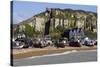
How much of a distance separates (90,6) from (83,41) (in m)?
0.39

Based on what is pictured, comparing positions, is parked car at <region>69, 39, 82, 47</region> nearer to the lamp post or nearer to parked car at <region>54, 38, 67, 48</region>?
parked car at <region>54, 38, 67, 48</region>

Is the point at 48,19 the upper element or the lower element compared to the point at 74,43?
upper

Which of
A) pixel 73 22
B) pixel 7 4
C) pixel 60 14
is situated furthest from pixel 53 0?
pixel 7 4

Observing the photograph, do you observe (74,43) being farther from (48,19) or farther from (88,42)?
(48,19)

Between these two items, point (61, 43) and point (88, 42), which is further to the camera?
point (88, 42)

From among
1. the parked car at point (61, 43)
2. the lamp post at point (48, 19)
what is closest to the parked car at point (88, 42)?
the parked car at point (61, 43)

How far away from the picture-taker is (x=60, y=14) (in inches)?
90.7

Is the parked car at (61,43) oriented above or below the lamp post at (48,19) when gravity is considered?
below

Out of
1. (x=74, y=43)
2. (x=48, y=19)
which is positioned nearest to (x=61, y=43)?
(x=74, y=43)

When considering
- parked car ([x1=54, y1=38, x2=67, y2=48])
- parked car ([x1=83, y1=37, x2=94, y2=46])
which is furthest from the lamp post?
parked car ([x1=83, y1=37, x2=94, y2=46])

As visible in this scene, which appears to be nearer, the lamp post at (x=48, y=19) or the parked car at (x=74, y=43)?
the lamp post at (x=48, y=19)

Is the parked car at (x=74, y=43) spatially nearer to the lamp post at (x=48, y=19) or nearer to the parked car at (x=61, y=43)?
the parked car at (x=61, y=43)

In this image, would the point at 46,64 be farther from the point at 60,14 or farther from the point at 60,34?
the point at 60,14

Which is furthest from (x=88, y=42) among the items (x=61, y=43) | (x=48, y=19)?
Result: (x=48, y=19)
